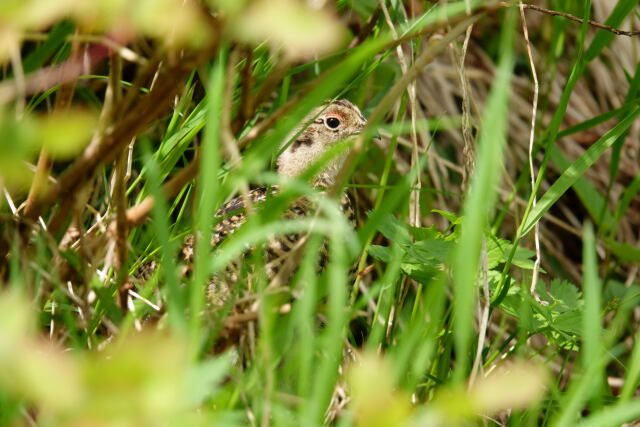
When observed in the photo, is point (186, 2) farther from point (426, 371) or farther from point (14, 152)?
point (426, 371)

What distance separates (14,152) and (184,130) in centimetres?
135

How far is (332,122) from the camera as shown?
3875mm

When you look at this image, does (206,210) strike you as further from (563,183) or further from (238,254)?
(563,183)

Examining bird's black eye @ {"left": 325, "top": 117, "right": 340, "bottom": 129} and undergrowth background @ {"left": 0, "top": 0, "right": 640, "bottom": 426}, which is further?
bird's black eye @ {"left": 325, "top": 117, "right": 340, "bottom": 129}

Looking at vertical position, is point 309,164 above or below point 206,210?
below

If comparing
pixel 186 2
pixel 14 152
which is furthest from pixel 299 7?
pixel 186 2

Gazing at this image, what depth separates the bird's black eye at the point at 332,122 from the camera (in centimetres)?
385

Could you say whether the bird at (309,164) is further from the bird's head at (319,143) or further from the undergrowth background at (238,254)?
the undergrowth background at (238,254)

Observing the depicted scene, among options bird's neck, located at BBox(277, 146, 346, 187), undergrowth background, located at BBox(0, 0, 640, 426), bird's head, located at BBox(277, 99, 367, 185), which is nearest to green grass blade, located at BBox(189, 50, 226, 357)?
undergrowth background, located at BBox(0, 0, 640, 426)

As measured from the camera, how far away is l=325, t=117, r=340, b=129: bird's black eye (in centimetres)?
385

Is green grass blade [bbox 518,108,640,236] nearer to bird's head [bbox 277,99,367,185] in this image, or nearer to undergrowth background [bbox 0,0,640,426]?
undergrowth background [bbox 0,0,640,426]

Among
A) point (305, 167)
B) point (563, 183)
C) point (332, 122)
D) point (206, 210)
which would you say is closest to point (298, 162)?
point (305, 167)

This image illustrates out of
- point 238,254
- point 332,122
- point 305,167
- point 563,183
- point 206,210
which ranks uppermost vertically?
point 206,210

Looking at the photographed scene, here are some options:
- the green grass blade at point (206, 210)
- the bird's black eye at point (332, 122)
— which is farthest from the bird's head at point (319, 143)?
the green grass blade at point (206, 210)
